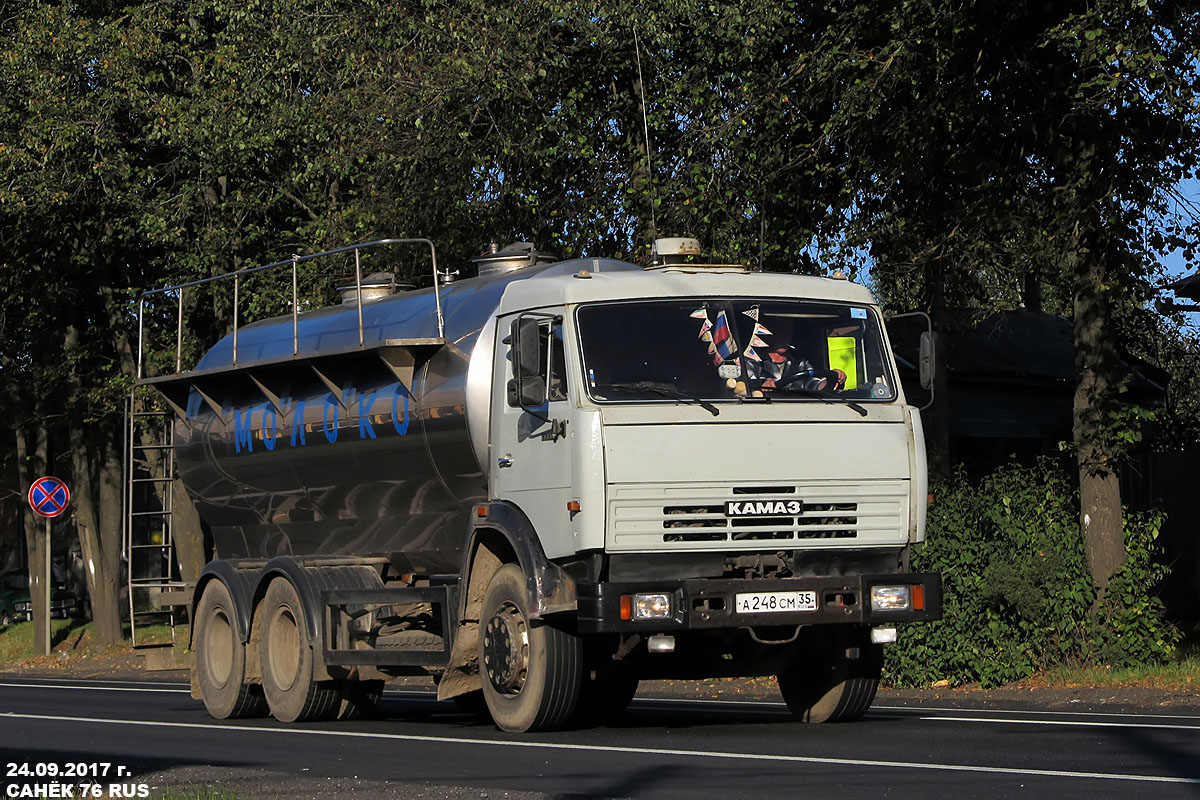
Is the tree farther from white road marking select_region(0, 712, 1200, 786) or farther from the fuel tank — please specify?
white road marking select_region(0, 712, 1200, 786)

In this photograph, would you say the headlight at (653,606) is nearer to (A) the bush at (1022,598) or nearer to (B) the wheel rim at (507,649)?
(B) the wheel rim at (507,649)

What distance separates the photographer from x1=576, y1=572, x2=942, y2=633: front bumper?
11023mm

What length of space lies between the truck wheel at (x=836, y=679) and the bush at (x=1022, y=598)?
416 cm

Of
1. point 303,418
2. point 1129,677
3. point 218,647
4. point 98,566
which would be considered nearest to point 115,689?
point 218,647

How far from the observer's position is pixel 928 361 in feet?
39.6

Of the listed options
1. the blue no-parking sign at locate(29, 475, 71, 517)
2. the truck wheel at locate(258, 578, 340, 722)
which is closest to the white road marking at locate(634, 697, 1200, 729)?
the truck wheel at locate(258, 578, 340, 722)

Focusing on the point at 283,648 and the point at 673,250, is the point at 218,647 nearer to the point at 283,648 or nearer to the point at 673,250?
the point at 283,648

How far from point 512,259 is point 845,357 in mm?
3323

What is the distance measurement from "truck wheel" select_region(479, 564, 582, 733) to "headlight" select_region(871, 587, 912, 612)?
1988mm

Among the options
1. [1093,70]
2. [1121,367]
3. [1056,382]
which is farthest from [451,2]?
[1056,382]

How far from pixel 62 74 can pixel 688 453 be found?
64.8 ft

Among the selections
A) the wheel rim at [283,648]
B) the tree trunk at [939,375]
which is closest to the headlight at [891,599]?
the wheel rim at [283,648]

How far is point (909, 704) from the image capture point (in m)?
15.9

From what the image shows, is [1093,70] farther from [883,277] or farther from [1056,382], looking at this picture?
[1056,382]
